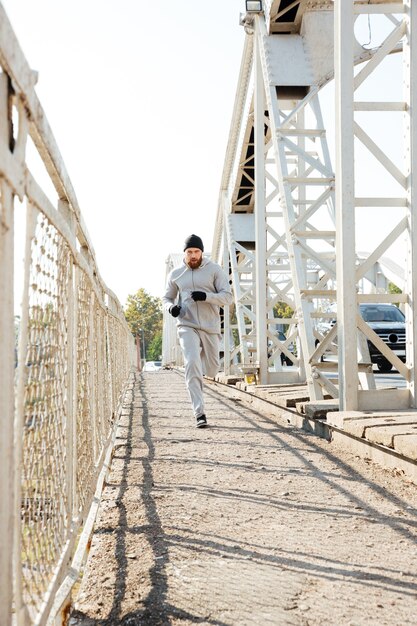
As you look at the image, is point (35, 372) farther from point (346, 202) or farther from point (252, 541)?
point (346, 202)

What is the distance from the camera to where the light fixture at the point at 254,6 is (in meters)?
10.6

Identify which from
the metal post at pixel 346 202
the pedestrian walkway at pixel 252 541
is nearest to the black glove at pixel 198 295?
the metal post at pixel 346 202

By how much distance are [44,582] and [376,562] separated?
4.50 ft

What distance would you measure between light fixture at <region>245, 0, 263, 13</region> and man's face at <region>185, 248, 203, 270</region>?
16.2 feet

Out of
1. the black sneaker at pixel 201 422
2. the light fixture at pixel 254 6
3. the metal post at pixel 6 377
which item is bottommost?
the black sneaker at pixel 201 422

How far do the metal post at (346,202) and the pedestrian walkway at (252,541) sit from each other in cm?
79

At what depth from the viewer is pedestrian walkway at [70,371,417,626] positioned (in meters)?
2.46

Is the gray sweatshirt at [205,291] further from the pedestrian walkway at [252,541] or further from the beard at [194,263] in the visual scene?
the pedestrian walkway at [252,541]

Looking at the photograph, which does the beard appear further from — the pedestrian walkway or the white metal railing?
the white metal railing

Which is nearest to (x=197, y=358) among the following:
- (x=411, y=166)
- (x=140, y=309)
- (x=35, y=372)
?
(x=411, y=166)

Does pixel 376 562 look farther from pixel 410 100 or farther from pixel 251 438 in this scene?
pixel 410 100

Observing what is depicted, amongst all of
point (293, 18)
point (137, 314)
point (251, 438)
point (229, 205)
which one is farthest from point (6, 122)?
point (137, 314)

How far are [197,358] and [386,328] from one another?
13.3 meters

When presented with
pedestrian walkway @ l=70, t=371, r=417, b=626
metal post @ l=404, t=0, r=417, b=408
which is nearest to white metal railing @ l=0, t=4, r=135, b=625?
pedestrian walkway @ l=70, t=371, r=417, b=626
